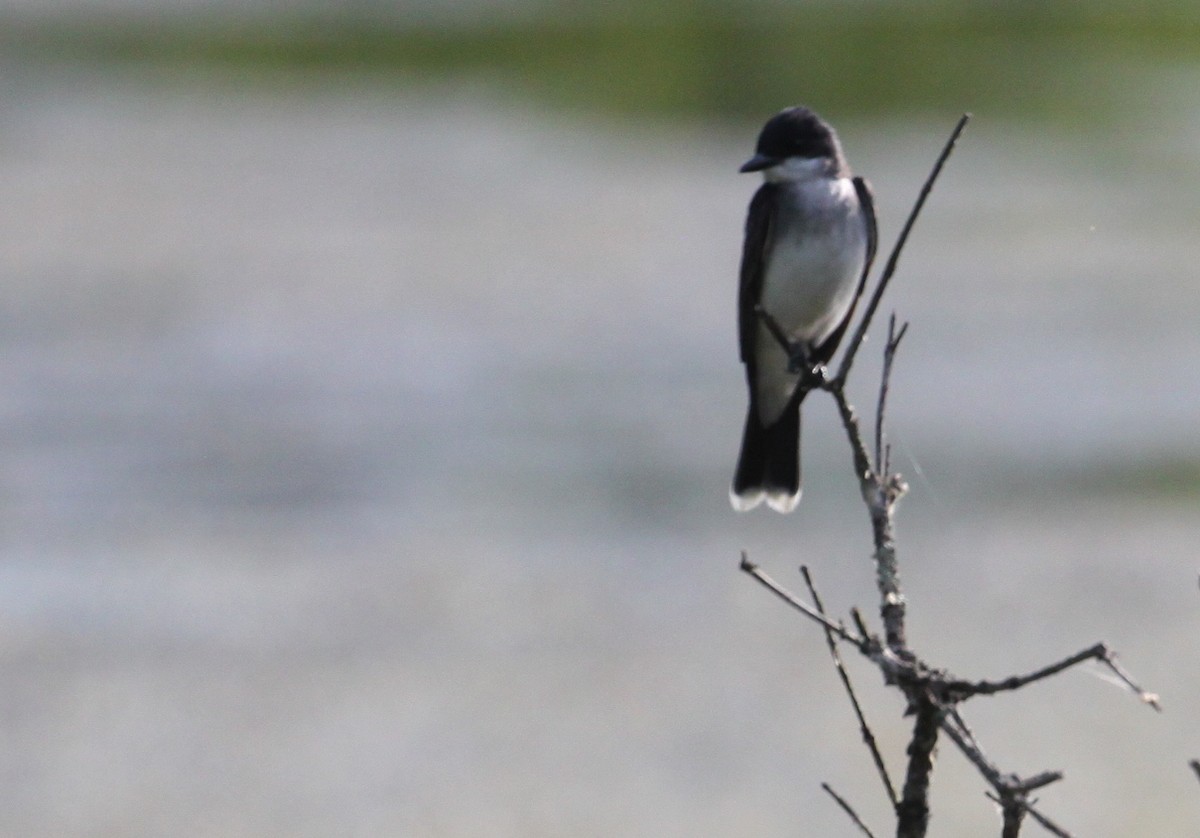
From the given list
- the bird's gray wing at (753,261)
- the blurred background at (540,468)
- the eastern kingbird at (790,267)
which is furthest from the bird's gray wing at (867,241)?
the blurred background at (540,468)

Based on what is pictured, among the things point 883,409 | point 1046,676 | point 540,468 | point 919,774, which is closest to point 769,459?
point 883,409

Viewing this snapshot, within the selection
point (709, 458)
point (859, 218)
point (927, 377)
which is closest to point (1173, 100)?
point (927, 377)

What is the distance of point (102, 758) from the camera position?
930 centimetres

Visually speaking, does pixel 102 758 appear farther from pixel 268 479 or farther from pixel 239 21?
pixel 239 21

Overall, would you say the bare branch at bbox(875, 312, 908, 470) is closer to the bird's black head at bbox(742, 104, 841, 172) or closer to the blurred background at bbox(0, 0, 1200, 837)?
the bird's black head at bbox(742, 104, 841, 172)

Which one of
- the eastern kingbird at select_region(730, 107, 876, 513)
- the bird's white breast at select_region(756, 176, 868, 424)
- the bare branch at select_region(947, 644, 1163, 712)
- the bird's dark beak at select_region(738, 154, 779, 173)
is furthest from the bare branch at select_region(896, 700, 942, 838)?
the bird's dark beak at select_region(738, 154, 779, 173)

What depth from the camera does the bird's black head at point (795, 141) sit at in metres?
4.30

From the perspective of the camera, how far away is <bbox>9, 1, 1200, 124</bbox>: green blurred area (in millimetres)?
25953

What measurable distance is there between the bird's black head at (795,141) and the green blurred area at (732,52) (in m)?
20.4

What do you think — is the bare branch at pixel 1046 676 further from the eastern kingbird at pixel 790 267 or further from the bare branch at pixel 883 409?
the eastern kingbird at pixel 790 267

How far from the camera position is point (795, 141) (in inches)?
172

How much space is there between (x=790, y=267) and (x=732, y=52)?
24.5m

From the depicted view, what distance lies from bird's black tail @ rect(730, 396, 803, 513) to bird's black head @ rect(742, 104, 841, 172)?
1.76 ft

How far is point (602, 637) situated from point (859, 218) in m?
6.40
